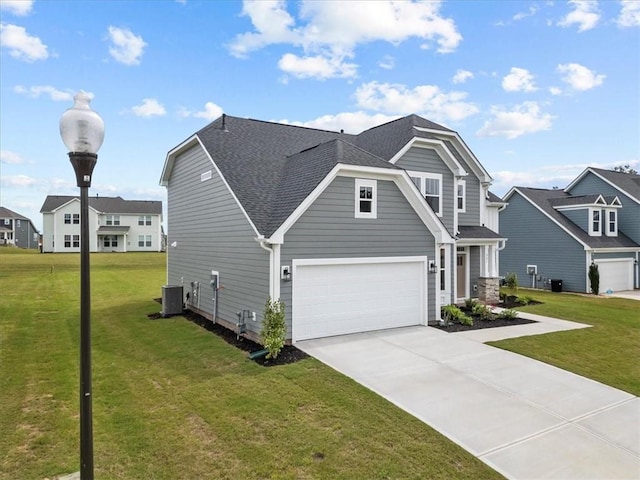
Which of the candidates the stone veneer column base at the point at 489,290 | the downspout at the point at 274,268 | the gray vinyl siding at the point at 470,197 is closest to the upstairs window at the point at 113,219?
the gray vinyl siding at the point at 470,197

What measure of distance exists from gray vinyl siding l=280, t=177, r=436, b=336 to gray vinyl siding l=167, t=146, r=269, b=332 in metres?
1.01

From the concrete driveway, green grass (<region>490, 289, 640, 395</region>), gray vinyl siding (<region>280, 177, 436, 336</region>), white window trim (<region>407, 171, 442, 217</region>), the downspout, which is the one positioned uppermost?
white window trim (<region>407, 171, 442, 217</region>)

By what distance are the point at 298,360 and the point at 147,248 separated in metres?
51.4

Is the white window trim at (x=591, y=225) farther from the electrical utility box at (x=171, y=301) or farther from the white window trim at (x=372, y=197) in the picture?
the electrical utility box at (x=171, y=301)

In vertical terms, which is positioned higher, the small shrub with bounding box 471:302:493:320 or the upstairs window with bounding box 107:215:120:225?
the upstairs window with bounding box 107:215:120:225

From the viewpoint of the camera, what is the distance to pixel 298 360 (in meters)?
8.62

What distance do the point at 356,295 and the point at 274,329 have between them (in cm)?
299

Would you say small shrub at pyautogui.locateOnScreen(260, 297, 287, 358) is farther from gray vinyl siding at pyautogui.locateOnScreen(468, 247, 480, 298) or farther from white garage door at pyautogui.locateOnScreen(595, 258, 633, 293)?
white garage door at pyautogui.locateOnScreen(595, 258, 633, 293)

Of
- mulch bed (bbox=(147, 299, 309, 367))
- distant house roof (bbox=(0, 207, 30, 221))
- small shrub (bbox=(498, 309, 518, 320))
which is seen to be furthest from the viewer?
distant house roof (bbox=(0, 207, 30, 221))

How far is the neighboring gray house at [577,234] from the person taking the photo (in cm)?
2252

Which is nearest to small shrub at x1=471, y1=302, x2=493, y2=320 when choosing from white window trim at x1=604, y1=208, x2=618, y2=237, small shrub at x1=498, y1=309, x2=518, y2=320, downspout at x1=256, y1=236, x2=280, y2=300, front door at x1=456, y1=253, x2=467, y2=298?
small shrub at x1=498, y1=309, x2=518, y2=320

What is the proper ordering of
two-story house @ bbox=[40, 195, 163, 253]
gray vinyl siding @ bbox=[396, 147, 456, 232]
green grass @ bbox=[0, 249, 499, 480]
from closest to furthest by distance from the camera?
green grass @ bbox=[0, 249, 499, 480]
gray vinyl siding @ bbox=[396, 147, 456, 232]
two-story house @ bbox=[40, 195, 163, 253]

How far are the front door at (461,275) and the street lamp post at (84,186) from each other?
15.5 m

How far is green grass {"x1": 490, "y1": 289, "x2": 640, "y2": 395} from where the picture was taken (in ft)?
26.8
